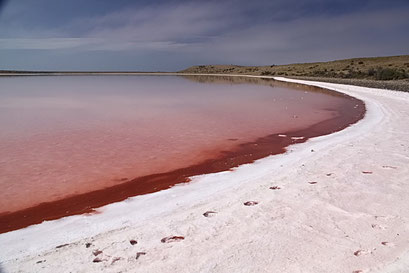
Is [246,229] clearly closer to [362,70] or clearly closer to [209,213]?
[209,213]

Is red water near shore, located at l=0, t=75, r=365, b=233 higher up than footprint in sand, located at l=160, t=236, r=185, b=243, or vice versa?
footprint in sand, located at l=160, t=236, r=185, b=243

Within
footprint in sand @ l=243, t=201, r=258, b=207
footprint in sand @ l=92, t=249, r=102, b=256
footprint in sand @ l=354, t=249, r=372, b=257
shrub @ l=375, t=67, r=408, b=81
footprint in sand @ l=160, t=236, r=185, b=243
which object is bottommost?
footprint in sand @ l=92, t=249, r=102, b=256

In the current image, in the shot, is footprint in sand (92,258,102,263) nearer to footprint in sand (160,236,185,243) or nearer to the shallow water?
footprint in sand (160,236,185,243)

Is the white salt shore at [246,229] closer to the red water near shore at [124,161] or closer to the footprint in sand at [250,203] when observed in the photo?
the footprint in sand at [250,203]

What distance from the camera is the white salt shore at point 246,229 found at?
2.82 meters

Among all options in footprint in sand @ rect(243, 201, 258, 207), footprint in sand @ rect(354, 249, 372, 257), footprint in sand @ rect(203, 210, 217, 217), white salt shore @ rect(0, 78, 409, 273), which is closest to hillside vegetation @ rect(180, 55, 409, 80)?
white salt shore @ rect(0, 78, 409, 273)

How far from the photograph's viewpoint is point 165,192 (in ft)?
15.7

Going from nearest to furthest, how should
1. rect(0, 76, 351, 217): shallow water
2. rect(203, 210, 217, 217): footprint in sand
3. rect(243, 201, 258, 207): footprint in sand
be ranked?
rect(203, 210, 217, 217): footprint in sand < rect(243, 201, 258, 207): footprint in sand < rect(0, 76, 351, 217): shallow water

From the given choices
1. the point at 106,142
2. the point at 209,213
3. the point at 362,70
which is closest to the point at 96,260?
the point at 209,213

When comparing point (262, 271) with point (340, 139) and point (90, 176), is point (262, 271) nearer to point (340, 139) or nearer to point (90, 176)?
point (90, 176)

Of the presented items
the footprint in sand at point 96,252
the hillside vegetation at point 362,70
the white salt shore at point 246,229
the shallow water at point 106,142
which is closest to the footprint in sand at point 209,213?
the white salt shore at point 246,229

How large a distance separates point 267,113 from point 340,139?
656 centimetres

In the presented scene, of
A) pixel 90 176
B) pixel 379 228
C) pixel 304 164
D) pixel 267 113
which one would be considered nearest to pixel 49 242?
pixel 90 176

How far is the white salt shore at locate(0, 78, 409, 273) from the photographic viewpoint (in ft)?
9.25
